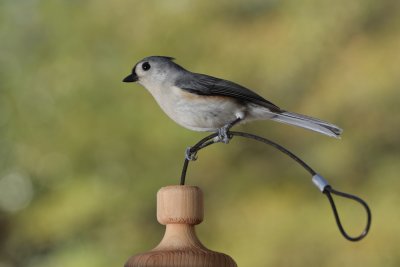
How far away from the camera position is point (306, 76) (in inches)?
202

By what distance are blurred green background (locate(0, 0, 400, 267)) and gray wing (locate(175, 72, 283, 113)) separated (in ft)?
7.72

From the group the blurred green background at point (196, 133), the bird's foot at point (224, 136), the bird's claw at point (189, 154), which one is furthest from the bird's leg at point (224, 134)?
the blurred green background at point (196, 133)

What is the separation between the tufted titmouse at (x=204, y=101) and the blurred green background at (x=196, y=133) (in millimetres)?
2314

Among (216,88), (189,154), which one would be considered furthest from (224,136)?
(216,88)

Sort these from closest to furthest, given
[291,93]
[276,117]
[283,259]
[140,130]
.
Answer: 1. [276,117]
2. [283,259]
3. [140,130]
4. [291,93]

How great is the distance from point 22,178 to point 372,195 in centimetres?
238

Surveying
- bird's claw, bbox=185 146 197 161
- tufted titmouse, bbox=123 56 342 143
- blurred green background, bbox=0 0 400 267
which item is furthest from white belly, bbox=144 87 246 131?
blurred green background, bbox=0 0 400 267

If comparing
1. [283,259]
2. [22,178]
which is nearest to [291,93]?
[283,259]

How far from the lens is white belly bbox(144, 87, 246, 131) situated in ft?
6.48

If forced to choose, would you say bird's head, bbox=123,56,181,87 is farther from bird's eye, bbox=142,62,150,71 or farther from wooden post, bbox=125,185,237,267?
wooden post, bbox=125,185,237,267

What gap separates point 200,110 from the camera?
1994 millimetres

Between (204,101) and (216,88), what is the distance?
67 millimetres

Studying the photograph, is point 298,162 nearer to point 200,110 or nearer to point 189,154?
point 189,154

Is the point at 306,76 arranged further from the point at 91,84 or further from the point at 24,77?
the point at 24,77
